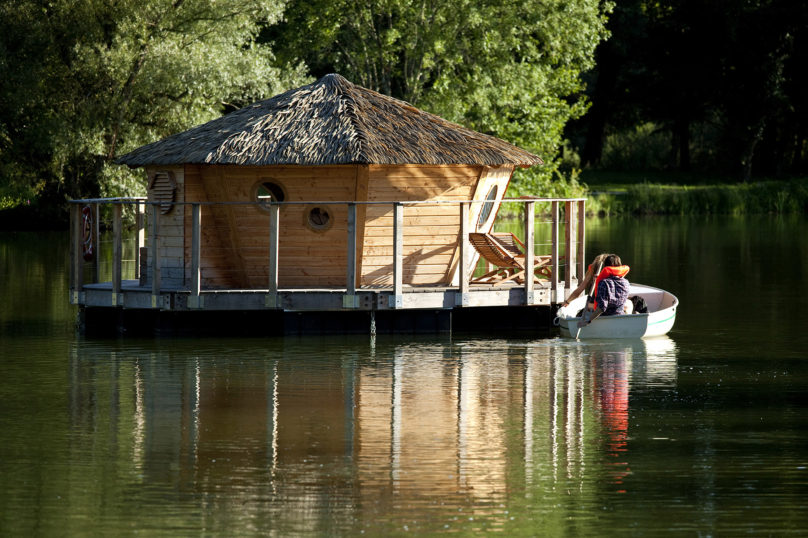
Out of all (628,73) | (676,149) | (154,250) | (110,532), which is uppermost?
(628,73)

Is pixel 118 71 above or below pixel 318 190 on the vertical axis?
above

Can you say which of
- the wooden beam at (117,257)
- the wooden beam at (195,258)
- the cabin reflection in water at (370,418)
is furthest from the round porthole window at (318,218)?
the wooden beam at (117,257)

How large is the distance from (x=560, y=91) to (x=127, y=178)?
1979 cm

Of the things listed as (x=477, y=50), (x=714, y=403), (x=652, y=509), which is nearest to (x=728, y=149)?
(x=477, y=50)

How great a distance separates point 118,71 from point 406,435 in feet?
96.7

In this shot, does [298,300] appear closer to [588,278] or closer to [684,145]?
[588,278]

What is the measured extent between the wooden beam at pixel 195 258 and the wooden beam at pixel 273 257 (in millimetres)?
1185

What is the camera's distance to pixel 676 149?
68875 mm

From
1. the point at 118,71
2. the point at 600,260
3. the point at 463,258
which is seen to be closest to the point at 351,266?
the point at 463,258

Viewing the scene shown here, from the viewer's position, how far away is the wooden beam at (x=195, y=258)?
18.7 m

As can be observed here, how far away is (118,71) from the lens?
38.4m

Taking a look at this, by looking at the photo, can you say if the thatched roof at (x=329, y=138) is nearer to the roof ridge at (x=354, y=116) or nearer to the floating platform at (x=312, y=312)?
the roof ridge at (x=354, y=116)

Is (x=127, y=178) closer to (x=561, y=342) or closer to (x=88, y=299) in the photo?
(x=88, y=299)

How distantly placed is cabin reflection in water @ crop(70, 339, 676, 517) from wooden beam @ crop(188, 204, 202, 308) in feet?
4.49
